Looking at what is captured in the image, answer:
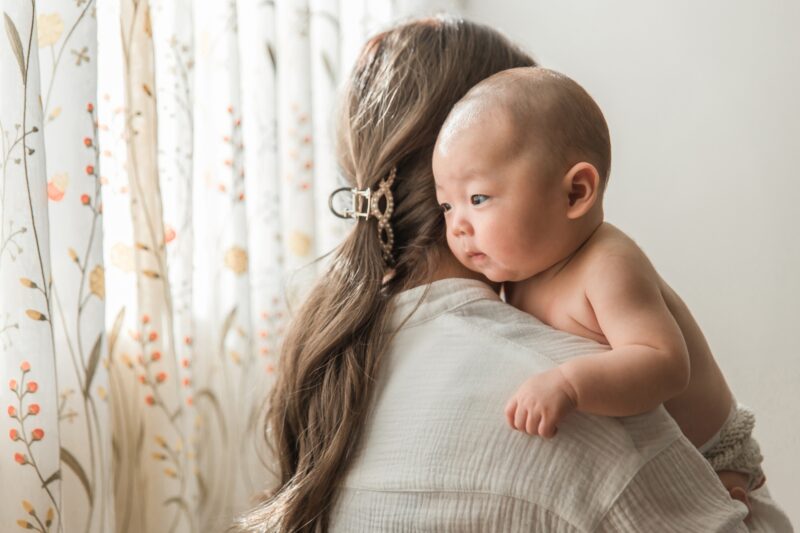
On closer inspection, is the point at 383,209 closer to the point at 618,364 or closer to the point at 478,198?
the point at 478,198

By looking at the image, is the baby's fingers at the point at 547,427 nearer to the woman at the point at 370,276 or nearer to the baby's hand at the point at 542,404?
the baby's hand at the point at 542,404

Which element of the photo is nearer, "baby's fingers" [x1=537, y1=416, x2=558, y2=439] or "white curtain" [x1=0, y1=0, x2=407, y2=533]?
"baby's fingers" [x1=537, y1=416, x2=558, y2=439]

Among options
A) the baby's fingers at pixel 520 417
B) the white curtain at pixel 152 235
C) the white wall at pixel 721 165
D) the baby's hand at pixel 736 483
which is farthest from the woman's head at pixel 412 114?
the white wall at pixel 721 165

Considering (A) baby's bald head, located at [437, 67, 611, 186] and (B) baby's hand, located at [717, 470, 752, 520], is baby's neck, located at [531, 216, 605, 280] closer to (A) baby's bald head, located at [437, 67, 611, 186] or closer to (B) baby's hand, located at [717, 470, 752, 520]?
(A) baby's bald head, located at [437, 67, 611, 186]

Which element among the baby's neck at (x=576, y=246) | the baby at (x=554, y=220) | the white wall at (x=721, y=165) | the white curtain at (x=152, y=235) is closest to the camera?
the baby at (x=554, y=220)

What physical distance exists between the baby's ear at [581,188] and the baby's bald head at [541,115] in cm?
1

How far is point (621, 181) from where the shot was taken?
2.43m

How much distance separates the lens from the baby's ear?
3.20 feet

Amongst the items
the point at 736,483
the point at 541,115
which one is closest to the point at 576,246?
the point at 541,115

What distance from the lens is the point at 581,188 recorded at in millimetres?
991

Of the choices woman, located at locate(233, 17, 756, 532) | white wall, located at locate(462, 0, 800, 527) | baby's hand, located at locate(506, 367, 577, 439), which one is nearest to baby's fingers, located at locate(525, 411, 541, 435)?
baby's hand, located at locate(506, 367, 577, 439)

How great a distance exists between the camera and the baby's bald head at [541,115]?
3.14 ft

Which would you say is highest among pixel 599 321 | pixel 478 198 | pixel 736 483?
pixel 478 198

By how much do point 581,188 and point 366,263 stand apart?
0.25m
